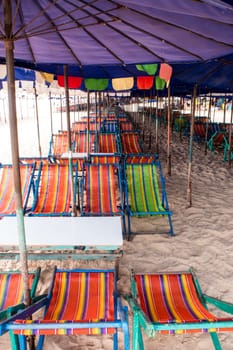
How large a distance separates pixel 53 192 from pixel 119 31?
8.29 feet

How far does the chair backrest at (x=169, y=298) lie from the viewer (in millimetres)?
2098

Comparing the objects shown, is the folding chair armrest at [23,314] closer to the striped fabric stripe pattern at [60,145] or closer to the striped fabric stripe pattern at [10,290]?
the striped fabric stripe pattern at [10,290]

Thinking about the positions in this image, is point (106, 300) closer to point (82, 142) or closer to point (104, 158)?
point (104, 158)

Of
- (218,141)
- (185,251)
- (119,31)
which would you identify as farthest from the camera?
(218,141)

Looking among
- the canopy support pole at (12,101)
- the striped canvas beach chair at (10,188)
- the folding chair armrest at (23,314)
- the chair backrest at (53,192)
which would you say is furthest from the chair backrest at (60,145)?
the canopy support pole at (12,101)

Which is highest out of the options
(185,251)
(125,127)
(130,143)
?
(125,127)

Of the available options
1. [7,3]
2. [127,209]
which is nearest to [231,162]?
[127,209]

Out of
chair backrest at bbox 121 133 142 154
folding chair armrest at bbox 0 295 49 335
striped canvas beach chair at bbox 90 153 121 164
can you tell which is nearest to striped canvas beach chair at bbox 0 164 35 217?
striped canvas beach chair at bbox 90 153 121 164

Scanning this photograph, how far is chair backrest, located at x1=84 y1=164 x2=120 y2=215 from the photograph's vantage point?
4125 mm

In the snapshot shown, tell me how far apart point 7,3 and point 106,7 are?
63 cm

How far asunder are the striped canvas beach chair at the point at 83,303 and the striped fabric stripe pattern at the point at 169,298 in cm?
22

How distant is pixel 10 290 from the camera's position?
2293mm

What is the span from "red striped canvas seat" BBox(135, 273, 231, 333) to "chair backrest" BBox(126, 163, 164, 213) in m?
1.73

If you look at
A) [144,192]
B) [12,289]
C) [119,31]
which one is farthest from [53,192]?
[119,31]
